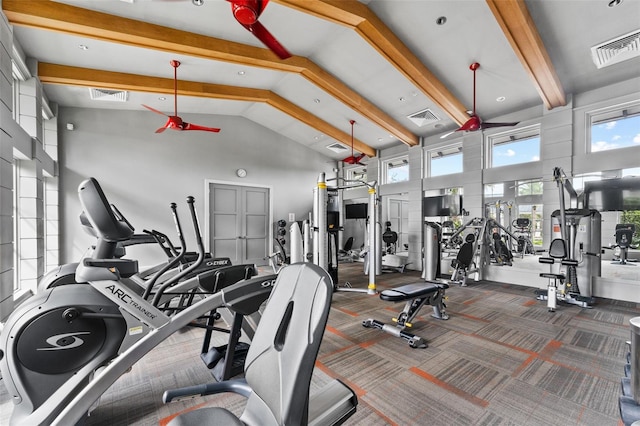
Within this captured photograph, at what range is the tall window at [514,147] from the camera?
5598 mm

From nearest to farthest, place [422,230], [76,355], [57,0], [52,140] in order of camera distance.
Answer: [76,355], [57,0], [52,140], [422,230]

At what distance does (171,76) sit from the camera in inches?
204

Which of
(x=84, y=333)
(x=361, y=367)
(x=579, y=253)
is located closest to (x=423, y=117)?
(x=579, y=253)

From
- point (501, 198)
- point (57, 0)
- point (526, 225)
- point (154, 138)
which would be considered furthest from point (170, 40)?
point (526, 225)

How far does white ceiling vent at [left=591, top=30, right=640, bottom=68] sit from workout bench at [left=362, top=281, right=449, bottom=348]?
3.87 meters

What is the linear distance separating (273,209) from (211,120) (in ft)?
9.88

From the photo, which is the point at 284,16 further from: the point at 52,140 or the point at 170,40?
the point at 52,140

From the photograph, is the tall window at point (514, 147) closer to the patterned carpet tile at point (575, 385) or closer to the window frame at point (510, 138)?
the window frame at point (510, 138)

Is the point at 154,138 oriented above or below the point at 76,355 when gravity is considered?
above

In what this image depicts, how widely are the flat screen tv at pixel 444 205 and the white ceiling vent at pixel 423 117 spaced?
182 cm

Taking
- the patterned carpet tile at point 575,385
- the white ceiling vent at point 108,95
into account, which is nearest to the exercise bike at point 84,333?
the patterned carpet tile at point 575,385

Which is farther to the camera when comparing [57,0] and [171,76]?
[171,76]

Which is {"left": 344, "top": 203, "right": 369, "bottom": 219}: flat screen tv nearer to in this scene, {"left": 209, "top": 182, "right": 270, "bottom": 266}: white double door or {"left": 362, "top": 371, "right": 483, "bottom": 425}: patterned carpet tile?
{"left": 209, "top": 182, "right": 270, "bottom": 266}: white double door

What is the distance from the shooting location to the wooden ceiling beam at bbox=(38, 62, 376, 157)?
4375 millimetres
